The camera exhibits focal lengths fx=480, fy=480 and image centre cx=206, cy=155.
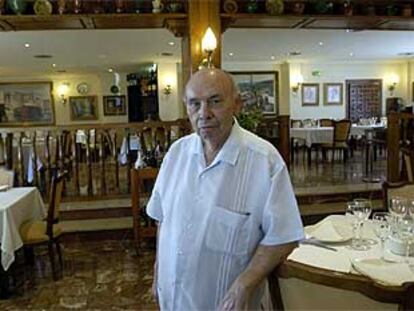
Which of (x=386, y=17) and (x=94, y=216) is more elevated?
(x=386, y=17)

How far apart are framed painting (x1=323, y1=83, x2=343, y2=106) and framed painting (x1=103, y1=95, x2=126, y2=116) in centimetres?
634

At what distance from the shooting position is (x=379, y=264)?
208 cm

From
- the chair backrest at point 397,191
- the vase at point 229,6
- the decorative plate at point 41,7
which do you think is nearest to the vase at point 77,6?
the decorative plate at point 41,7

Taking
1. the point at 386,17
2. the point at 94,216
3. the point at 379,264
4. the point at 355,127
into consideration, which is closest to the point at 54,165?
the point at 94,216

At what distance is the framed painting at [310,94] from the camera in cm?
1381

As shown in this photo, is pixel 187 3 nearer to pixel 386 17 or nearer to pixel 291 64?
pixel 386 17

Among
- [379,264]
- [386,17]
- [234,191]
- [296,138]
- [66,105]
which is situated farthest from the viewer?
[66,105]

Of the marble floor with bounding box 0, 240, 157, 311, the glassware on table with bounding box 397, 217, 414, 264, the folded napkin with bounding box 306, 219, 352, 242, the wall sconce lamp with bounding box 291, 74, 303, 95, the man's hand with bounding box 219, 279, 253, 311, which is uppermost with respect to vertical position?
the wall sconce lamp with bounding box 291, 74, 303, 95

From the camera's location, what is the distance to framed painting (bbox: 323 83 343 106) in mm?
13906

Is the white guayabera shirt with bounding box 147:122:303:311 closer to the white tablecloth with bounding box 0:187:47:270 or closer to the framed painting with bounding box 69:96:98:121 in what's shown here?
the white tablecloth with bounding box 0:187:47:270

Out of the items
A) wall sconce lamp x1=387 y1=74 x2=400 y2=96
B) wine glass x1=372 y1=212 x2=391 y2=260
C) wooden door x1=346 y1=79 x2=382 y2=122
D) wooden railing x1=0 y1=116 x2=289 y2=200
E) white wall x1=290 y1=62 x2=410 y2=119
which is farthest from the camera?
wall sconce lamp x1=387 y1=74 x2=400 y2=96

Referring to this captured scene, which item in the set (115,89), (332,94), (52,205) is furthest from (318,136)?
(115,89)

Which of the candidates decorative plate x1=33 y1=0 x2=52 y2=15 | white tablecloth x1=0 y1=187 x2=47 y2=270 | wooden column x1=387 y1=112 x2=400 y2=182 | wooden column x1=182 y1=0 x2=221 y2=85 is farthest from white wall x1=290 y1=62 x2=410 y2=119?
white tablecloth x1=0 y1=187 x2=47 y2=270

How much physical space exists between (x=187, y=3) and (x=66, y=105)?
11.4 m
